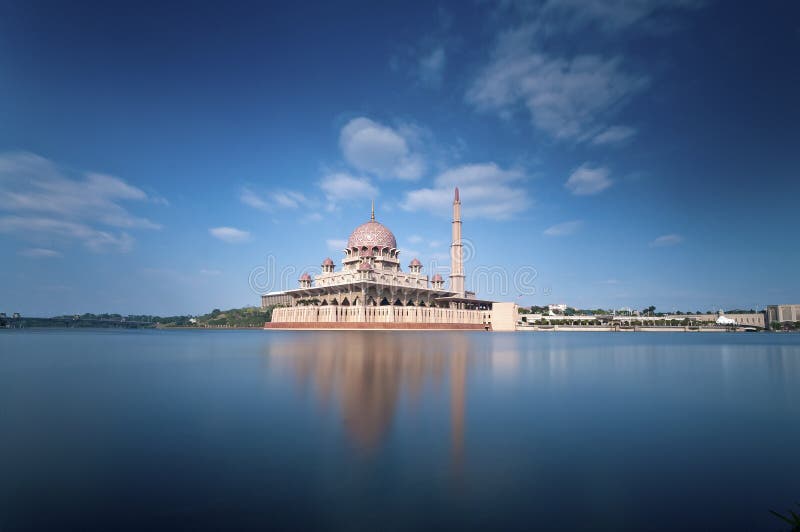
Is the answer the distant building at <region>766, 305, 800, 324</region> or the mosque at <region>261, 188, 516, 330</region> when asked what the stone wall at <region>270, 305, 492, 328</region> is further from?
the distant building at <region>766, 305, 800, 324</region>

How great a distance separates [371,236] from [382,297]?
33.0 feet

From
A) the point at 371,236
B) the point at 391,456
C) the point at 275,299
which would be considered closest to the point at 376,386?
the point at 391,456

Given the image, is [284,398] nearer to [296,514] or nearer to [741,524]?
[296,514]

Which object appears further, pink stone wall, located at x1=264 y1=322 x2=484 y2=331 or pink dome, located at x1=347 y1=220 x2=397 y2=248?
pink dome, located at x1=347 y1=220 x2=397 y2=248

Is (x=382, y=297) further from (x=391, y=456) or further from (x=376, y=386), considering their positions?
(x=391, y=456)

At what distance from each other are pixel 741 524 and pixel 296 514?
11.3 ft

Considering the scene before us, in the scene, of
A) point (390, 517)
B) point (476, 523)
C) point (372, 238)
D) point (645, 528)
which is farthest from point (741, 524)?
point (372, 238)

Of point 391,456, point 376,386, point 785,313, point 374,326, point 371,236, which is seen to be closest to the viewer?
point 391,456

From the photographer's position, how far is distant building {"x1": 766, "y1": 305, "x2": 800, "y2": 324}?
96.2 m

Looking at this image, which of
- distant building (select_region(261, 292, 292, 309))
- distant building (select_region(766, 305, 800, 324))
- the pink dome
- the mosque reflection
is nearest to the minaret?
the pink dome

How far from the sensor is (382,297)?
192 feet

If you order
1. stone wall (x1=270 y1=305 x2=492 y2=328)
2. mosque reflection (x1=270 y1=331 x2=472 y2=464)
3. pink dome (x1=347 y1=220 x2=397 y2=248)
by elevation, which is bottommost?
mosque reflection (x1=270 y1=331 x2=472 y2=464)

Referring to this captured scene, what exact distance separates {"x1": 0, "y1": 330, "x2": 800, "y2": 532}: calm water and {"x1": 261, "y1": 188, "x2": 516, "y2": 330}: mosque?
43.6m

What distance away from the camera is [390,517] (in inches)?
130
